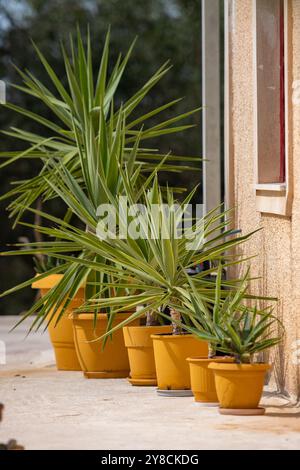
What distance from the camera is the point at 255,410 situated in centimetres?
636

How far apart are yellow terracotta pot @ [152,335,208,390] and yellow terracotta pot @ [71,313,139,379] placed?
993 millimetres

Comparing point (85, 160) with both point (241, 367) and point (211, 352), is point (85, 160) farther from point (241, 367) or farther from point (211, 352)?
point (241, 367)

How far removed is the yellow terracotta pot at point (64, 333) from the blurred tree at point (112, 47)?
32.2 ft

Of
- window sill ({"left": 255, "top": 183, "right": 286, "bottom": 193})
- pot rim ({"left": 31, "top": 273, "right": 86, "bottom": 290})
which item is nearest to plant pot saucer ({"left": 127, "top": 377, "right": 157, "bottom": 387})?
pot rim ({"left": 31, "top": 273, "right": 86, "bottom": 290})

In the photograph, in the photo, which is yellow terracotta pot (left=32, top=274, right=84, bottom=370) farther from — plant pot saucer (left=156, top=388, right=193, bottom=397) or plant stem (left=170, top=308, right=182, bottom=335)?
plant pot saucer (left=156, top=388, right=193, bottom=397)

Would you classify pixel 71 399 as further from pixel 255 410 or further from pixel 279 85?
pixel 279 85

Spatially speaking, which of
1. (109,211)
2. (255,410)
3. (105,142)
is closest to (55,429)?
(255,410)

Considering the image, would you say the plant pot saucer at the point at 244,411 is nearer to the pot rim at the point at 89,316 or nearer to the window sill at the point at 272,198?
the window sill at the point at 272,198

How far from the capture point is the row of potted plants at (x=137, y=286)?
6.62m

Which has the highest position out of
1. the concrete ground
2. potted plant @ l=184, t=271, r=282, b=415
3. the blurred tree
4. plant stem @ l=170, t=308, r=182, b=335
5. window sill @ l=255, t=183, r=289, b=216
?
the blurred tree

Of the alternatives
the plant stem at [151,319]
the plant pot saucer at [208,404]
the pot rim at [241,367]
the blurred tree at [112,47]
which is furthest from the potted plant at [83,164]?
the blurred tree at [112,47]

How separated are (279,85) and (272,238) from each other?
3.43 ft

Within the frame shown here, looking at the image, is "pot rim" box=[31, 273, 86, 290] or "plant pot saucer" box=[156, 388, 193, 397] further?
"pot rim" box=[31, 273, 86, 290]

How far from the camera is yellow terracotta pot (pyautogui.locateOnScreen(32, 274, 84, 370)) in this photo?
8.72 m
